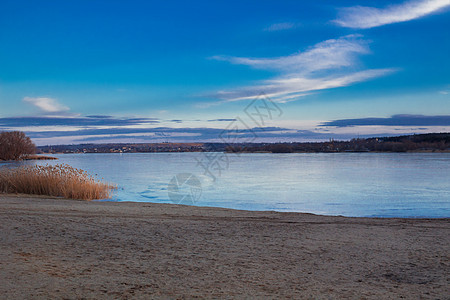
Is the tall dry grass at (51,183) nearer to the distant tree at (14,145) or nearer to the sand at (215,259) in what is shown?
the sand at (215,259)

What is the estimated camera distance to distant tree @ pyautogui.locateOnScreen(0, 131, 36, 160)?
6241cm

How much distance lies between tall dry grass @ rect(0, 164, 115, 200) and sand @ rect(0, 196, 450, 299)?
578 cm

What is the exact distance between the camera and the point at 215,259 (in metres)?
5.86

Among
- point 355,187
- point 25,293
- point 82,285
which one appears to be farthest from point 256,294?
point 355,187

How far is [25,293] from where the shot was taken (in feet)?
13.5

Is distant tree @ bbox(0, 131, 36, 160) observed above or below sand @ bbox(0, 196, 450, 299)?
above

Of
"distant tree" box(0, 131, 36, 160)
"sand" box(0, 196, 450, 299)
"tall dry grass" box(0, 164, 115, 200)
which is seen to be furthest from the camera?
"distant tree" box(0, 131, 36, 160)

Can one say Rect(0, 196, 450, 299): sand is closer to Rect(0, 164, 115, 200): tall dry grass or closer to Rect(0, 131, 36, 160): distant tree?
Rect(0, 164, 115, 200): tall dry grass

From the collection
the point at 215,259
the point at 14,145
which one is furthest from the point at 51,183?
the point at 14,145

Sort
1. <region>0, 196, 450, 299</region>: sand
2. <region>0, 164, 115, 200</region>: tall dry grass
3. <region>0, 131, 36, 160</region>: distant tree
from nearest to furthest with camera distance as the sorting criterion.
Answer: <region>0, 196, 450, 299</region>: sand, <region>0, 164, 115, 200</region>: tall dry grass, <region>0, 131, 36, 160</region>: distant tree

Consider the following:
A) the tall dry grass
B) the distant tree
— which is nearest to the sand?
the tall dry grass

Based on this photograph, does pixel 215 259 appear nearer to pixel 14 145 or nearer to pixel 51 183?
pixel 51 183

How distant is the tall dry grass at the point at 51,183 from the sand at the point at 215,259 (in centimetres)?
578

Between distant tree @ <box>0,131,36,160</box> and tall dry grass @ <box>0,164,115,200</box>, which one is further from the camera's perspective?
distant tree @ <box>0,131,36,160</box>
